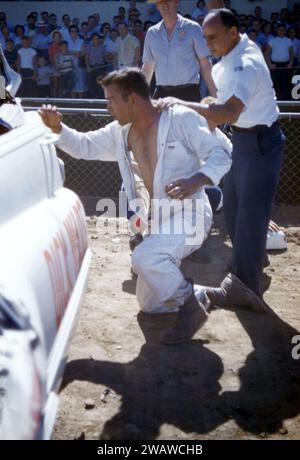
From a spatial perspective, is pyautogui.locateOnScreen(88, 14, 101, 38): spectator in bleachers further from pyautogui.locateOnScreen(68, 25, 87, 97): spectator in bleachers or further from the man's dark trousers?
the man's dark trousers

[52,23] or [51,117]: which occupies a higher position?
[51,117]

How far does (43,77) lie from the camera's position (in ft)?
44.5

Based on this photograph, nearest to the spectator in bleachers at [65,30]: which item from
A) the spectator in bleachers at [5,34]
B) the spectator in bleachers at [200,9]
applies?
the spectator in bleachers at [5,34]

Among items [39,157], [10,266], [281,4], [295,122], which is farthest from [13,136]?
[281,4]

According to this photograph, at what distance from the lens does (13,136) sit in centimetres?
301

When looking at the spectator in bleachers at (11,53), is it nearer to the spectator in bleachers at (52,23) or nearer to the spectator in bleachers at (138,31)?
the spectator in bleachers at (52,23)

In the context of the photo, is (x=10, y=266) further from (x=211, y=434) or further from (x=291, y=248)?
(x=291, y=248)

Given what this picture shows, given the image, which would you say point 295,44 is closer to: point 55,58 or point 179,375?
point 55,58

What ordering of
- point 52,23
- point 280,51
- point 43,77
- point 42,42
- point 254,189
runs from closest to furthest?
1. point 254,189
2. point 280,51
3. point 43,77
4. point 42,42
5. point 52,23

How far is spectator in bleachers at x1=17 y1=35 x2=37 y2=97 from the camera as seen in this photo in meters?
13.6

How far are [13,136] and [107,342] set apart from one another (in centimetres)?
180

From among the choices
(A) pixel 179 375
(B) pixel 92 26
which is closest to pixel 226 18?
(A) pixel 179 375

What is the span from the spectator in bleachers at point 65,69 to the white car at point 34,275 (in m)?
9.95

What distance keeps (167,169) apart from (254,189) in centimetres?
69
